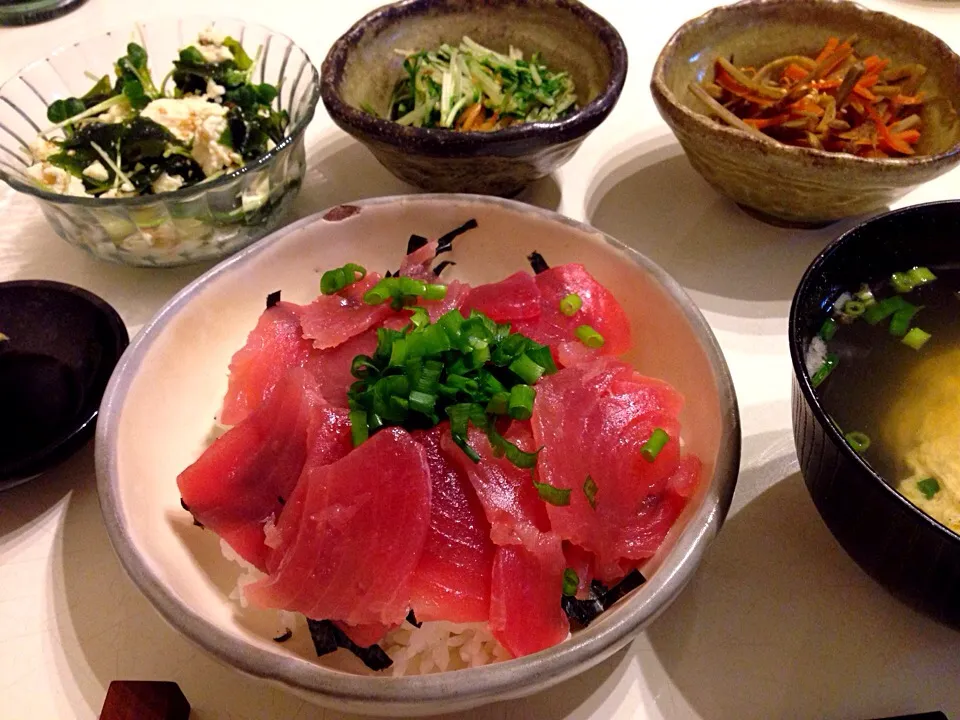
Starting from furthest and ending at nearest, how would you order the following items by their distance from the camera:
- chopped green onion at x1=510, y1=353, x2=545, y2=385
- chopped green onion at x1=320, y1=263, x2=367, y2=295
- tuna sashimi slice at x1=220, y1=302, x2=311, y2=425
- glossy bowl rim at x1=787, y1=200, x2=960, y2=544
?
chopped green onion at x1=320, y1=263, x2=367, y2=295 < tuna sashimi slice at x1=220, y1=302, x2=311, y2=425 < chopped green onion at x1=510, y1=353, x2=545, y2=385 < glossy bowl rim at x1=787, y1=200, x2=960, y2=544

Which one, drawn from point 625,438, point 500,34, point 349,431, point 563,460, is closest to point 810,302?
point 625,438

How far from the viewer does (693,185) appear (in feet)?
7.14

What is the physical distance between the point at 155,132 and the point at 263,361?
33.1 inches

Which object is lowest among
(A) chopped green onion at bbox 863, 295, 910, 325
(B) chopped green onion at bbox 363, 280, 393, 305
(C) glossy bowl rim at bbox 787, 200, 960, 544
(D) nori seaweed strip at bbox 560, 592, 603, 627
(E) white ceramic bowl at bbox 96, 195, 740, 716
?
(D) nori seaweed strip at bbox 560, 592, 603, 627

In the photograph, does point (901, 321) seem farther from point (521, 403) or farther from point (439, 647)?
point (439, 647)

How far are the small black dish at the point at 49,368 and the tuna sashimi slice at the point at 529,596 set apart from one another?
968mm

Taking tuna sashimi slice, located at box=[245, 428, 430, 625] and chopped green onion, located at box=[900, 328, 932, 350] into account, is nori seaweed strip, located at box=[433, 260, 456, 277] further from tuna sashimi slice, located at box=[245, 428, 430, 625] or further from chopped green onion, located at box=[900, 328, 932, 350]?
chopped green onion, located at box=[900, 328, 932, 350]

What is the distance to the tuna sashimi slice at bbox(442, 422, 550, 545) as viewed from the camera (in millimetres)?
1152

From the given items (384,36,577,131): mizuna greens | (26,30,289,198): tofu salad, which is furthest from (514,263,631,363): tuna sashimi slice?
(26,30,289,198): tofu salad

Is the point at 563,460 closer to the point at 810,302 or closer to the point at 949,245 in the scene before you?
the point at 810,302

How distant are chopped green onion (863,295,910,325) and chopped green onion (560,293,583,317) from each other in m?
0.58

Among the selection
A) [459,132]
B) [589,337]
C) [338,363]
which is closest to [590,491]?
[589,337]

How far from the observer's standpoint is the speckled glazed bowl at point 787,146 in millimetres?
1625

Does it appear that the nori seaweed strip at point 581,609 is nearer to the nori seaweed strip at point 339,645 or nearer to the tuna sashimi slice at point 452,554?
the tuna sashimi slice at point 452,554
